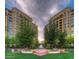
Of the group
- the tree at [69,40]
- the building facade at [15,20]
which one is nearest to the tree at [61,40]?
the tree at [69,40]

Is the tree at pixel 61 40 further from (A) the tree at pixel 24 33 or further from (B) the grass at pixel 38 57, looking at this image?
(A) the tree at pixel 24 33

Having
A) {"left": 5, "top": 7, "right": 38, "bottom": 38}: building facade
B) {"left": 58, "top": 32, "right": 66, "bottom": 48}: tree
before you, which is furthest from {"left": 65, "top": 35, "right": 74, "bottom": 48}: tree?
{"left": 5, "top": 7, "right": 38, "bottom": 38}: building facade

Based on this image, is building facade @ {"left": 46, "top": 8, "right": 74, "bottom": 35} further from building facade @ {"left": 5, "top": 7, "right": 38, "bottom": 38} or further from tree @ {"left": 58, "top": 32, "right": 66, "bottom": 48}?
building facade @ {"left": 5, "top": 7, "right": 38, "bottom": 38}

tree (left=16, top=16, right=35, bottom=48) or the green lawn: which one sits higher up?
tree (left=16, top=16, right=35, bottom=48)

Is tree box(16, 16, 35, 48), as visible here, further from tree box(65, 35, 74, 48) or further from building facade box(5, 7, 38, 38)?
tree box(65, 35, 74, 48)

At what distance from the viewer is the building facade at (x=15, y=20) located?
241cm

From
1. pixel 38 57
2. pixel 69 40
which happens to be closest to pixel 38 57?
pixel 38 57

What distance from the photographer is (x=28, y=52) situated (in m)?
2.46

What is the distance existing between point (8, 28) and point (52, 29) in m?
0.50

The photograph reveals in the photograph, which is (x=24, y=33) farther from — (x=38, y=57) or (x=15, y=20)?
(x=38, y=57)

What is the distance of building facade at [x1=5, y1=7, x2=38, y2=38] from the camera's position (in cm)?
241

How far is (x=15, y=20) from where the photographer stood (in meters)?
2.45

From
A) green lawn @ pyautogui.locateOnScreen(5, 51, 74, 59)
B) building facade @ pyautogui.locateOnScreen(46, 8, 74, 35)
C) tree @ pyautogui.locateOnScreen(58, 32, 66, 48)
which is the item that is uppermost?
building facade @ pyautogui.locateOnScreen(46, 8, 74, 35)

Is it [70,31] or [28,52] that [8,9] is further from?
[70,31]
